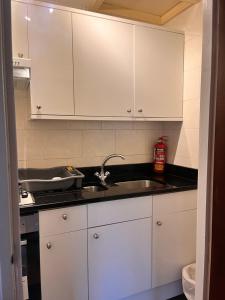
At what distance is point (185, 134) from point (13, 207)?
1.72 meters

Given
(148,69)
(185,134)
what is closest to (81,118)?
(148,69)

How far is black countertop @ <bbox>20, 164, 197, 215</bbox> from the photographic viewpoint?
1353 millimetres

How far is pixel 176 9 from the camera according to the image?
195 cm

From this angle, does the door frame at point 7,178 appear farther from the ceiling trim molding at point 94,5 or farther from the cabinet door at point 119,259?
the ceiling trim molding at point 94,5

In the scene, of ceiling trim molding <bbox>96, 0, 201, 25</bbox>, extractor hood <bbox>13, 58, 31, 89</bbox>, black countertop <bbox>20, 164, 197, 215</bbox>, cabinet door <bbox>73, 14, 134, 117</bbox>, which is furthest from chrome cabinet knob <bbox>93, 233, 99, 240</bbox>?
ceiling trim molding <bbox>96, 0, 201, 25</bbox>

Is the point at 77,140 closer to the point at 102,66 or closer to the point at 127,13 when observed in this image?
the point at 102,66

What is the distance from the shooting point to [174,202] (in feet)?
5.55

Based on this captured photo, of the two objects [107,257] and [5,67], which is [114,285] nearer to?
[107,257]

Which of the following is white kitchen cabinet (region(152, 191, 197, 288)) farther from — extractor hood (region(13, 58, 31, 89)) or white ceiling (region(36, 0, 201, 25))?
white ceiling (region(36, 0, 201, 25))

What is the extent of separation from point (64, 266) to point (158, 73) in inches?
62.6

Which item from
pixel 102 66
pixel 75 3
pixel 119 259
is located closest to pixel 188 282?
pixel 119 259

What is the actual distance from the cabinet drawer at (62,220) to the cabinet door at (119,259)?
0.35 feet

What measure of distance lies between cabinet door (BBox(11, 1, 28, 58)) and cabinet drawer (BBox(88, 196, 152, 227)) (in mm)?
1080

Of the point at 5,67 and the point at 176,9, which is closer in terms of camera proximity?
the point at 5,67
